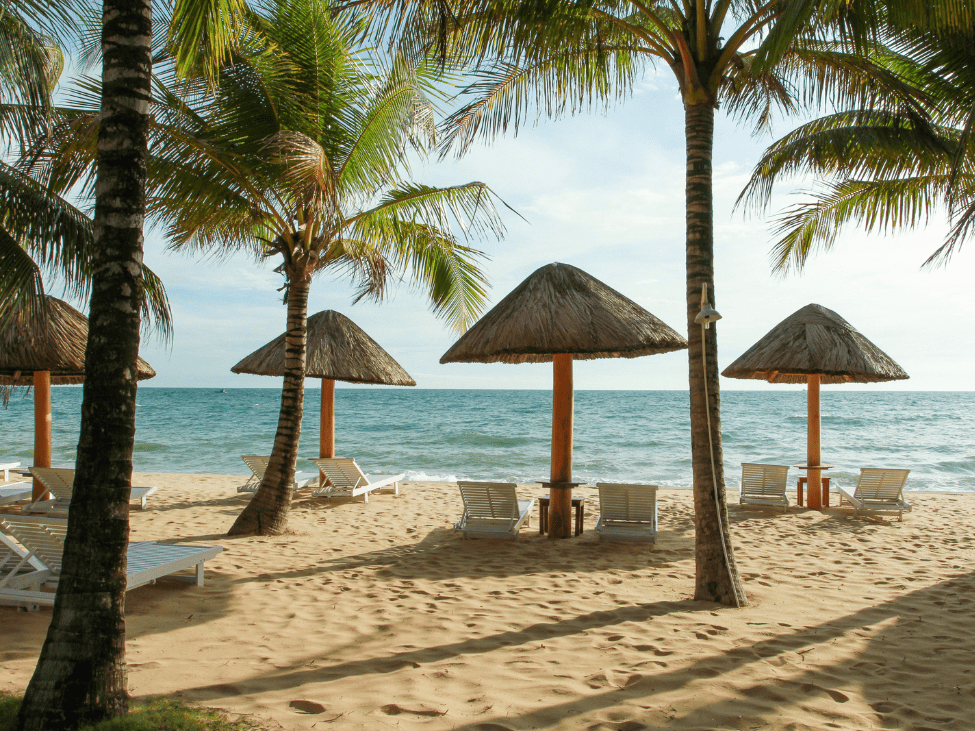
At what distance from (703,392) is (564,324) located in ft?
6.94

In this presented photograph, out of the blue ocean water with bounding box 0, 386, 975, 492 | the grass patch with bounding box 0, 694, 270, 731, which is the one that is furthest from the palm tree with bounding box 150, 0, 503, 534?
the blue ocean water with bounding box 0, 386, 975, 492

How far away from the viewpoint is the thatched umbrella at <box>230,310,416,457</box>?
1038cm

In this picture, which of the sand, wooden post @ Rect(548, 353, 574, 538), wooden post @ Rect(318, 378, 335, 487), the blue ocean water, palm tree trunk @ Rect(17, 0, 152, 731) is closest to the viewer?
palm tree trunk @ Rect(17, 0, 152, 731)

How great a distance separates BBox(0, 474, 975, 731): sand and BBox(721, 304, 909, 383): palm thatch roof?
2871mm

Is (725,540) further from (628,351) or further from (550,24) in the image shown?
(550,24)

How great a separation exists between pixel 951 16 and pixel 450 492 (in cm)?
966

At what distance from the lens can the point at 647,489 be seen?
696 cm

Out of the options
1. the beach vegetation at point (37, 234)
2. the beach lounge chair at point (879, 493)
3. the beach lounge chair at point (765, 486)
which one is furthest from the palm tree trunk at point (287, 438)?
the beach lounge chair at point (879, 493)

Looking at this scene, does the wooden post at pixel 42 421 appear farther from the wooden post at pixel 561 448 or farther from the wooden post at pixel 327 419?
the wooden post at pixel 561 448

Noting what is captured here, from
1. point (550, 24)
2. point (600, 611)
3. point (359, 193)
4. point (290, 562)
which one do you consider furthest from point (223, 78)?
point (600, 611)

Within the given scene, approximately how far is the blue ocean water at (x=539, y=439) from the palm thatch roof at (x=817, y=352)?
21.1 ft

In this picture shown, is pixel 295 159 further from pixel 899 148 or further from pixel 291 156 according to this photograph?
pixel 899 148

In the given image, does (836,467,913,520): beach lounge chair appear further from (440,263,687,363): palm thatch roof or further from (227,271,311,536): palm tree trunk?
(227,271,311,536): palm tree trunk

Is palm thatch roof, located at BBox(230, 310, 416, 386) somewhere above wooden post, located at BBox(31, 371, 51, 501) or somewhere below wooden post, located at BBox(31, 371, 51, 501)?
above
